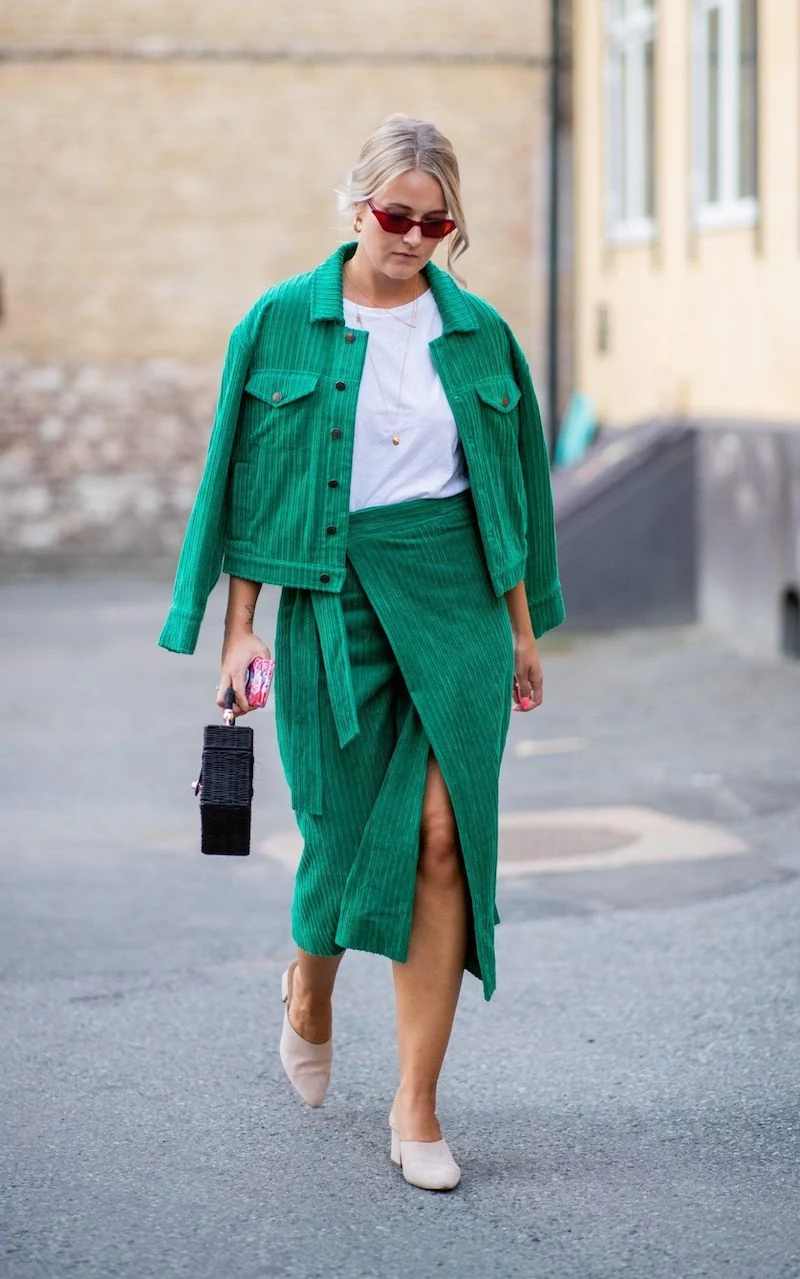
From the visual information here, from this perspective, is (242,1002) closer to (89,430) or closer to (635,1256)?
(635,1256)

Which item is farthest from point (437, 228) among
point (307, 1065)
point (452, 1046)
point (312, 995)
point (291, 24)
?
point (291, 24)

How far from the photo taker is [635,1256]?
11.2 feet

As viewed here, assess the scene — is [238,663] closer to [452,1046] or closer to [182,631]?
[182,631]

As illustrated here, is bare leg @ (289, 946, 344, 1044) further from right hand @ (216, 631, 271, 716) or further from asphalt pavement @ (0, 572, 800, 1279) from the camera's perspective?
right hand @ (216, 631, 271, 716)

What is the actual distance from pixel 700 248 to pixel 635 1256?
33.1 feet

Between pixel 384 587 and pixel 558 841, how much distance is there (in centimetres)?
315

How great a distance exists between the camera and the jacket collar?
384 centimetres

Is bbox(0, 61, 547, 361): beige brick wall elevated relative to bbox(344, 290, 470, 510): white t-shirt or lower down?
elevated

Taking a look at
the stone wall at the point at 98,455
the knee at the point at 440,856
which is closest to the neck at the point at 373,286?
the knee at the point at 440,856

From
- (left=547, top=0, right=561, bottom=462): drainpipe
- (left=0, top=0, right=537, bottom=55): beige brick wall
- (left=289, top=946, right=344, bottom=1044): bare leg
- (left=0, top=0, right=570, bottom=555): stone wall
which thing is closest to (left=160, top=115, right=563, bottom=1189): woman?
(left=289, top=946, right=344, bottom=1044): bare leg

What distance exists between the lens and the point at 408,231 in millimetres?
3717

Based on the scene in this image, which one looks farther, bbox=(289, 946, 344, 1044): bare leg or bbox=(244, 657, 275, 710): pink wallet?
bbox=(289, 946, 344, 1044): bare leg

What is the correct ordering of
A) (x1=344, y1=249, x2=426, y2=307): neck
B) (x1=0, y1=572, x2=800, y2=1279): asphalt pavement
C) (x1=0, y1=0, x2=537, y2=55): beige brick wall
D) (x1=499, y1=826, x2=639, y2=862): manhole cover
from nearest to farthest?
(x1=0, y1=572, x2=800, y2=1279): asphalt pavement < (x1=344, y1=249, x2=426, y2=307): neck < (x1=499, y1=826, x2=639, y2=862): manhole cover < (x1=0, y1=0, x2=537, y2=55): beige brick wall

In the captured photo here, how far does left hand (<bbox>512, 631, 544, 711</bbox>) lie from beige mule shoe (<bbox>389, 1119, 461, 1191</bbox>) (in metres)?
0.90
